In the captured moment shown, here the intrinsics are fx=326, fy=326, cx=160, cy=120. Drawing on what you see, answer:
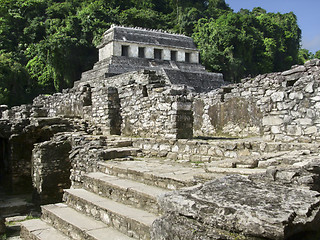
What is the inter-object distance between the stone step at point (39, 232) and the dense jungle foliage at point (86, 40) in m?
23.3

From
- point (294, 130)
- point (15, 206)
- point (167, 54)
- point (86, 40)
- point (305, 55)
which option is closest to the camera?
point (294, 130)

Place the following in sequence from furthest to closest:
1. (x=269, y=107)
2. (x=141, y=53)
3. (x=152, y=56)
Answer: (x=152, y=56), (x=141, y=53), (x=269, y=107)

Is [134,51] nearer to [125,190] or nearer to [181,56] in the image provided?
[181,56]

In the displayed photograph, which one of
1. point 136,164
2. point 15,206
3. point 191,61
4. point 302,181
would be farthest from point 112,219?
point 191,61

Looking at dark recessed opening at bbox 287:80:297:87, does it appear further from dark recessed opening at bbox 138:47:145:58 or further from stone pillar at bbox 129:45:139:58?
dark recessed opening at bbox 138:47:145:58

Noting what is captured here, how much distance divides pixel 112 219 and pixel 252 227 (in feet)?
7.82

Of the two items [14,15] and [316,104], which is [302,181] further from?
[14,15]

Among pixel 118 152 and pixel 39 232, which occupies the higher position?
pixel 118 152

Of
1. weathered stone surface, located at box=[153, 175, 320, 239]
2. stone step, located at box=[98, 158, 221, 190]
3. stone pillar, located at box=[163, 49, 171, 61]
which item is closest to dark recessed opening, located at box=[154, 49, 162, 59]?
stone pillar, located at box=[163, 49, 171, 61]

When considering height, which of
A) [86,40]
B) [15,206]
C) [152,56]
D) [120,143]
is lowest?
[15,206]

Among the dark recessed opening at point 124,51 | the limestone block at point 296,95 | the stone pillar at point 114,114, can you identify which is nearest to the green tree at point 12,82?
the dark recessed opening at point 124,51

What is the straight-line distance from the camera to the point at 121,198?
441 cm

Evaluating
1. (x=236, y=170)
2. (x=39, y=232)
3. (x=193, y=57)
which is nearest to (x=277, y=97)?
(x=236, y=170)

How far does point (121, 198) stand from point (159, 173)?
62 centimetres
